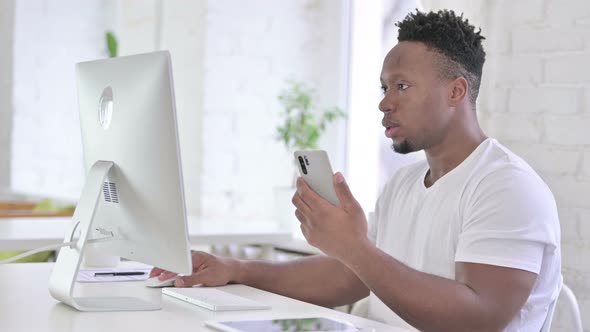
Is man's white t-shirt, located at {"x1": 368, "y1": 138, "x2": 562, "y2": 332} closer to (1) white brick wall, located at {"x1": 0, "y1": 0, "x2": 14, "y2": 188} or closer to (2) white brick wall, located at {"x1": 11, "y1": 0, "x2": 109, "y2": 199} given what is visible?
(2) white brick wall, located at {"x1": 11, "y1": 0, "x2": 109, "y2": 199}

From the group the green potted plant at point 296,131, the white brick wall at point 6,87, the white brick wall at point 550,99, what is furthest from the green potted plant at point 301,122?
the white brick wall at point 6,87

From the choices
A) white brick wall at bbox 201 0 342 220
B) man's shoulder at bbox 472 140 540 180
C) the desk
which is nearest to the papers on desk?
the desk

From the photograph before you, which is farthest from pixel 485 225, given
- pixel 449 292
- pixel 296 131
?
pixel 296 131

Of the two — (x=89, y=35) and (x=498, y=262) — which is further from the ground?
(x=89, y=35)

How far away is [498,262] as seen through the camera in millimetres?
1694

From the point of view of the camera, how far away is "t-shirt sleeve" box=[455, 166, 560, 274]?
5.60ft

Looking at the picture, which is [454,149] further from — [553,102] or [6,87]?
[6,87]

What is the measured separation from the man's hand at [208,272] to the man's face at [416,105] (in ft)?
1.50

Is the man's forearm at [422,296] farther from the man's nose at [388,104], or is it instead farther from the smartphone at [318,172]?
the man's nose at [388,104]

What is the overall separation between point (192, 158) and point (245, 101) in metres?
0.33

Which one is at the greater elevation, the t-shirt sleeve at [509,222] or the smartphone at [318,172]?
the smartphone at [318,172]

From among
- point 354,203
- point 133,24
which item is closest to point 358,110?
point 133,24

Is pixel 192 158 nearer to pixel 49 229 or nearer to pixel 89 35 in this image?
pixel 49 229

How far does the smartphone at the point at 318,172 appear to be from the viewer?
168 centimetres
